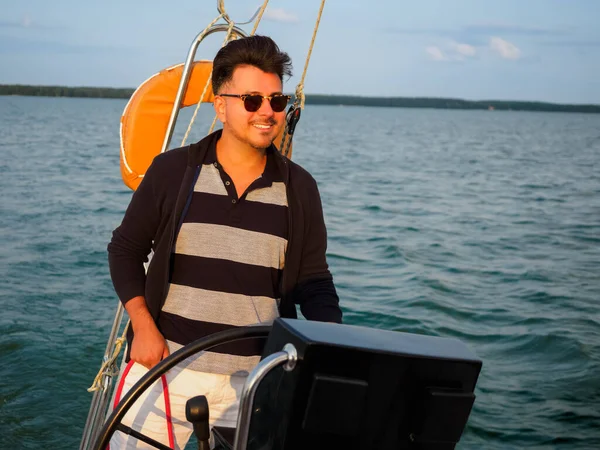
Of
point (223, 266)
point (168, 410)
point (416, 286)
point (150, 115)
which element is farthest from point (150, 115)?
point (416, 286)

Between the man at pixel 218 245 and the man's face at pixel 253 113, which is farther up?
the man's face at pixel 253 113

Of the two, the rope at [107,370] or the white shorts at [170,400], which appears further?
the rope at [107,370]


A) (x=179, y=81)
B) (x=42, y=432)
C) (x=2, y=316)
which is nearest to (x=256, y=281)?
(x=179, y=81)

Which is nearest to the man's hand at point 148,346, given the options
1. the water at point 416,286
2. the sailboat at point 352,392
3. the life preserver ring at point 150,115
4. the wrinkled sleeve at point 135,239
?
the wrinkled sleeve at point 135,239

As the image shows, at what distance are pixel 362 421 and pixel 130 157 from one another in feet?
6.48

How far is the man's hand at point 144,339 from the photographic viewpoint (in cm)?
245

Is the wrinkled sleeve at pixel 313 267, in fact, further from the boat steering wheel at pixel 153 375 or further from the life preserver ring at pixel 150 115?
the life preserver ring at pixel 150 115

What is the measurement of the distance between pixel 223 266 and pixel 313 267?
1.00 feet

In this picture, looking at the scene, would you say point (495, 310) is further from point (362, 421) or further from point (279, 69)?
point (362, 421)

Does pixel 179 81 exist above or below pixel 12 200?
above

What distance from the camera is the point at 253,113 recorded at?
2.47 meters

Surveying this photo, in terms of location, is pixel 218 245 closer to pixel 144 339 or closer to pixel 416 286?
pixel 144 339

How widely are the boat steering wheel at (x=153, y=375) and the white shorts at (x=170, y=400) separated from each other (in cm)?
48

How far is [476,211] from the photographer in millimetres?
18219
